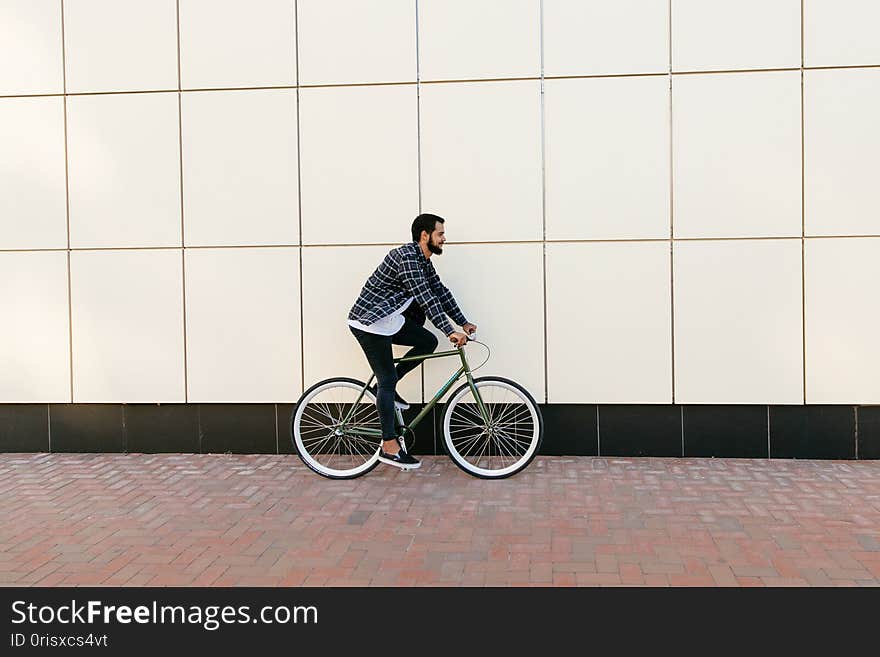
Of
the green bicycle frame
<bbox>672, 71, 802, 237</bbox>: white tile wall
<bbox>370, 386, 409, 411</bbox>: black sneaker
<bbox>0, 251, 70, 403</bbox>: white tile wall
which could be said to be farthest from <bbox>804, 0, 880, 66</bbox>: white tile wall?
<bbox>0, 251, 70, 403</bbox>: white tile wall

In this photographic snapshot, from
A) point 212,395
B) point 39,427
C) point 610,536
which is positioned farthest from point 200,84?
point 610,536

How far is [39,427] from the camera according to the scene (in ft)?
26.3

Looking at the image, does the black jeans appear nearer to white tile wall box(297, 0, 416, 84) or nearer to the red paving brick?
the red paving brick

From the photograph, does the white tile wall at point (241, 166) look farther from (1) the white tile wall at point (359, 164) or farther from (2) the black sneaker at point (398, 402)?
(2) the black sneaker at point (398, 402)

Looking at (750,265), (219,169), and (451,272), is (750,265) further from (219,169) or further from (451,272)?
(219,169)

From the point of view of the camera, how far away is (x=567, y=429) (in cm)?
751

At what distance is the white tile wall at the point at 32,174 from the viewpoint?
7852 millimetres

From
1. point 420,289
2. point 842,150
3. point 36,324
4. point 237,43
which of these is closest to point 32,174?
point 36,324

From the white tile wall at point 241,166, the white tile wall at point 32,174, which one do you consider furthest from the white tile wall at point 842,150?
the white tile wall at point 32,174

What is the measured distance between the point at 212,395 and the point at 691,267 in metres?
4.19

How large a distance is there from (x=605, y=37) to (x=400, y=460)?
3782mm

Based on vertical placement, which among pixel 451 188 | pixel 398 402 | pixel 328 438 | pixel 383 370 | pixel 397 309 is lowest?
pixel 328 438

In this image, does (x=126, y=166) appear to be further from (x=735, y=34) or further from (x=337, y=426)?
(x=735, y=34)

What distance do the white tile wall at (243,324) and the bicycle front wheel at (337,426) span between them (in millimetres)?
469
